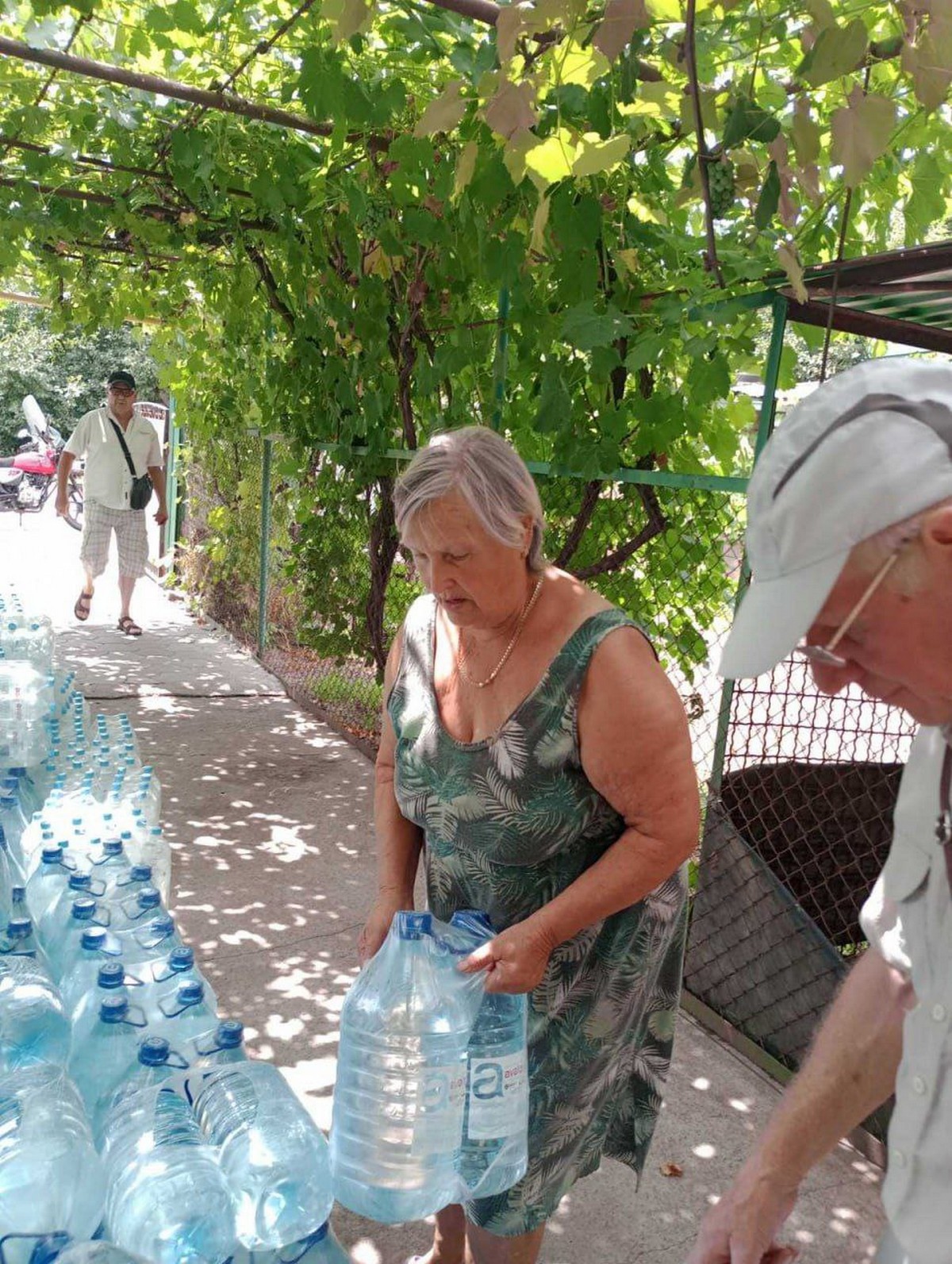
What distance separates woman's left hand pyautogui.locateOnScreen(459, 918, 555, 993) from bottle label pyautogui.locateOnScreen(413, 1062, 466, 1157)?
0.17m

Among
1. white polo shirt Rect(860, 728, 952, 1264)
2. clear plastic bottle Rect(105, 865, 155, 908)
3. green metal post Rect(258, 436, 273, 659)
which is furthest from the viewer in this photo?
green metal post Rect(258, 436, 273, 659)

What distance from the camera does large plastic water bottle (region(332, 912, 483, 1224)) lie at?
1.81 m

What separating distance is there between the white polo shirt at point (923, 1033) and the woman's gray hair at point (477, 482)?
3.05 feet

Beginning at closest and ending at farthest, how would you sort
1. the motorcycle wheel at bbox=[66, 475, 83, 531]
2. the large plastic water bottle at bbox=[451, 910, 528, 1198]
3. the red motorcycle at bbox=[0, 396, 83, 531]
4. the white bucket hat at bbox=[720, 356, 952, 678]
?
the white bucket hat at bbox=[720, 356, 952, 678]
the large plastic water bottle at bbox=[451, 910, 528, 1198]
the motorcycle wheel at bbox=[66, 475, 83, 531]
the red motorcycle at bbox=[0, 396, 83, 531]

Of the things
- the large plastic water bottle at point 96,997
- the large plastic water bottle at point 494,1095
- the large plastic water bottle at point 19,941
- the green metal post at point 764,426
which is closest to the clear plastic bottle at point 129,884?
the large plastic water bottle at point 19,941

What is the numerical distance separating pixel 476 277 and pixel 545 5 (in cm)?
329

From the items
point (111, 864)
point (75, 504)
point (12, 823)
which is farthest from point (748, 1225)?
point (75, 504)

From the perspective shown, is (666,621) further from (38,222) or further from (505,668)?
(38,222)

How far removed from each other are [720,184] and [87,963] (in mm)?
2254

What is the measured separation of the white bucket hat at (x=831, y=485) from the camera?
104cm

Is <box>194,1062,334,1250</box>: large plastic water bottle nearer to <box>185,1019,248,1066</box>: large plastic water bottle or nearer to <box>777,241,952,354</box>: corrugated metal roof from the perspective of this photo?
<box>185,1019,248,1066</box>: large plastic water bottle

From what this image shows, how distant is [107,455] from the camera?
9641 millimetres

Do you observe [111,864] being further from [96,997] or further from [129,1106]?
[129,1106]

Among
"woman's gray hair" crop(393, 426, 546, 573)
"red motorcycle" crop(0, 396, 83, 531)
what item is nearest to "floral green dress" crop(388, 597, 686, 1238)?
"woman's gray hair" crop(393, 426, 546, 573)
